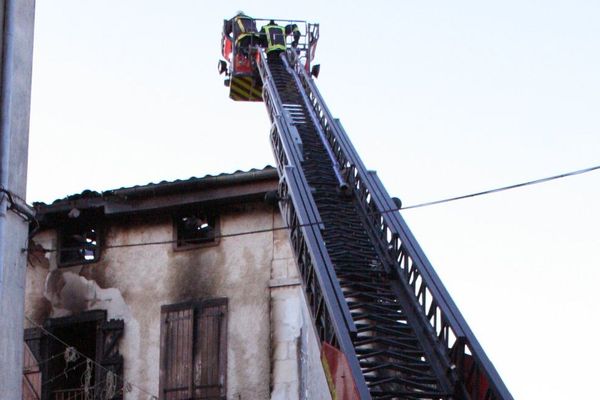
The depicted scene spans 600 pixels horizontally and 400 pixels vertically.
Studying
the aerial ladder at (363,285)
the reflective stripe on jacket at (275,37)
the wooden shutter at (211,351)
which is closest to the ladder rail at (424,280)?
the aerial ladder at (363,285)

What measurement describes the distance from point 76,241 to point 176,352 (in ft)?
9.48

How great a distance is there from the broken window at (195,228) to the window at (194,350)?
1.09 m

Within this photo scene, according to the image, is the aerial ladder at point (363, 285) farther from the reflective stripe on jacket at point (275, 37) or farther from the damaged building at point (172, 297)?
the reflective stripe on jacket at point (275, 37)

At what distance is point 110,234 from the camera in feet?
59.4

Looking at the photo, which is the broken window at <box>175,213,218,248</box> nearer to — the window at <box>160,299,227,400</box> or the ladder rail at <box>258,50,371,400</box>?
the window at <box>160,299,227,400</box>

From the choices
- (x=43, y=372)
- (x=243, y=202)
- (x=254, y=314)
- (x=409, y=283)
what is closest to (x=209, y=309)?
(x=254, y=314)

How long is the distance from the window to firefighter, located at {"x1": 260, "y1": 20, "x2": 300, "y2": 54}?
8.75 metres

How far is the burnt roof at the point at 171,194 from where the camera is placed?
1722 cm

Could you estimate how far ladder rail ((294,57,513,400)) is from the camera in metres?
10.8

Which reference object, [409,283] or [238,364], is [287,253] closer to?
[238,364]

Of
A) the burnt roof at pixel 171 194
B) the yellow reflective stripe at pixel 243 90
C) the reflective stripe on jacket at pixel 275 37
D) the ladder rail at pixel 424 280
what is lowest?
the ladder rail at pixel 424 280

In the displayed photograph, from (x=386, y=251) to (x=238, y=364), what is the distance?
12.0 feet

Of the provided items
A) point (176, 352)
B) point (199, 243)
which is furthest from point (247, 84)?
point (176, 352)

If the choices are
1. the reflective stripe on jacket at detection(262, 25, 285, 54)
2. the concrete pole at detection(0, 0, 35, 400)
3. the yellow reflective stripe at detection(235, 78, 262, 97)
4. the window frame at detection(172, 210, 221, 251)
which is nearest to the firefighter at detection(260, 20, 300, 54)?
the reflective stripe on jacket at detection(262, 25, 285, 54)
